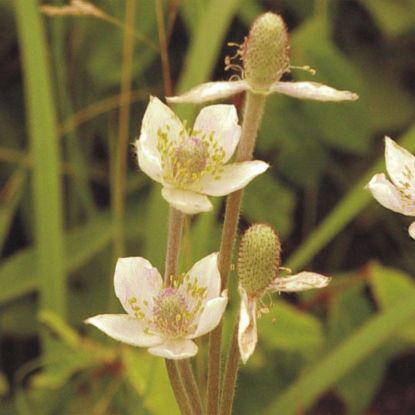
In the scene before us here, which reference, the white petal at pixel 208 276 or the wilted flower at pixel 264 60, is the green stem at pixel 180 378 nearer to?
the white petal at pixel 208 276

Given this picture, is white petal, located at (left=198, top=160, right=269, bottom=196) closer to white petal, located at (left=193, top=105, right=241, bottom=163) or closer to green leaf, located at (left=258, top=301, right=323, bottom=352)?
white petal, located at (left=193, top=105, right=241, bottom=163)

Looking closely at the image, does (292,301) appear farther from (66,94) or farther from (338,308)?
(66,94)

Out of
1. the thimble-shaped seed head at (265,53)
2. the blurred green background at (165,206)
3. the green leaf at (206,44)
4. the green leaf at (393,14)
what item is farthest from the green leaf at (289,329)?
the thimble-shaped seed head at (265,53)

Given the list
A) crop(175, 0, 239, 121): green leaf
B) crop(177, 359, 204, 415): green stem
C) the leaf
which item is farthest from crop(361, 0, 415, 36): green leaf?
crop(177, 359, 204, 415): green stem

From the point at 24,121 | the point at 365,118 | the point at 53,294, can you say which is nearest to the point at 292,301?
the point at 365,118

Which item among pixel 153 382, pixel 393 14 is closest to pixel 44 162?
pixel 153 382

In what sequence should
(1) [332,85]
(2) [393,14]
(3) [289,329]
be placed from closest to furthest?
(3) [289,329]
(1) [332,85]
(2) [393,14]

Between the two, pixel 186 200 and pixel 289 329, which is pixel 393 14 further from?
pixel 186 200
